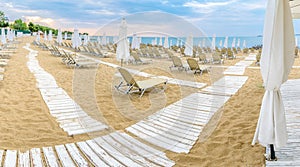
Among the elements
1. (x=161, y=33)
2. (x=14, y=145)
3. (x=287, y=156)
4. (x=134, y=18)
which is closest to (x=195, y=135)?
(x=287, y=156)

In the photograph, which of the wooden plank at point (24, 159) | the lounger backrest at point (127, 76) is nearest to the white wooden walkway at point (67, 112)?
the wooden plank at point (24, 159)

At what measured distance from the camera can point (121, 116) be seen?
436cm

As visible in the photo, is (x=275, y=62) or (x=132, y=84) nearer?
(x=275, y=62)

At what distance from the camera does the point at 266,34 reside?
235cm

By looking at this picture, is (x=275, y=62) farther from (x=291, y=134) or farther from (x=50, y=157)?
(x=50, y=157)

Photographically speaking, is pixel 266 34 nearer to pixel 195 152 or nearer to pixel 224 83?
pixel 195 152

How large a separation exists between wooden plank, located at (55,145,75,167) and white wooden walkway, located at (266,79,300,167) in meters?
2.01

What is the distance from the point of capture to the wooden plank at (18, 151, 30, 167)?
260cm

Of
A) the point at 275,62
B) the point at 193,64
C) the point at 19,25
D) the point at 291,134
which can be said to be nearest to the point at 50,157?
the point at 275,62

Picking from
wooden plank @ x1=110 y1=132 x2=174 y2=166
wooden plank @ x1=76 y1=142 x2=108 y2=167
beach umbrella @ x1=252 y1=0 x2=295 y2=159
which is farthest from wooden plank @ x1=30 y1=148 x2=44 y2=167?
beach umbrella @ x1=252 y1=0 x2=295 y2=159

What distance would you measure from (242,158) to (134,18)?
13.8ft

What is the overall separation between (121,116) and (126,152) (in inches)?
56.3

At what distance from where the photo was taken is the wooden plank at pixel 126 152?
2755 mm

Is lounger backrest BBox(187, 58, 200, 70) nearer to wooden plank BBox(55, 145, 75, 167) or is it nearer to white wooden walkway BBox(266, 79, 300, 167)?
white wooden walkway BBox(266, 79, 300, 167)
